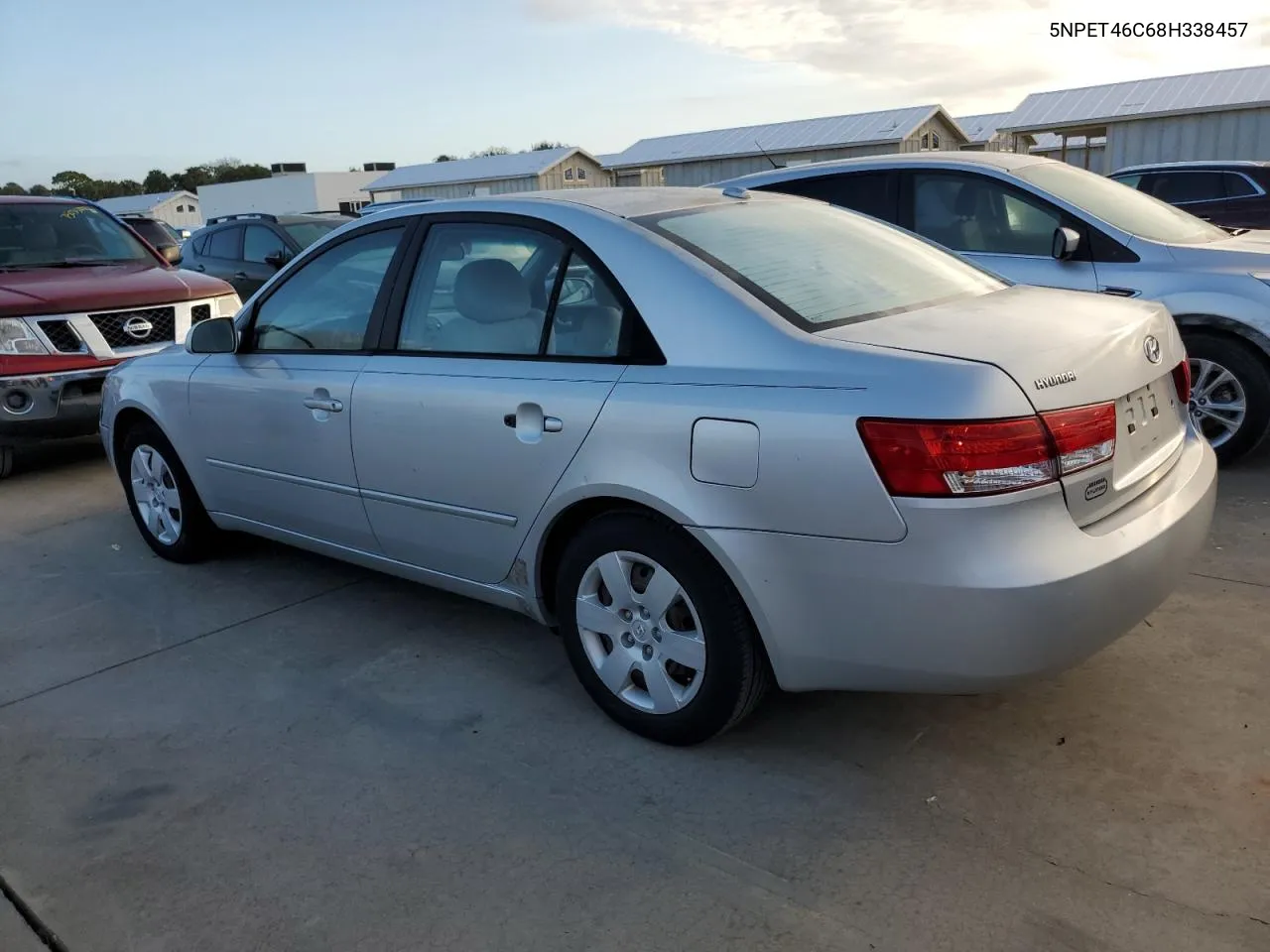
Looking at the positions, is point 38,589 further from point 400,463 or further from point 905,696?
point 905,696

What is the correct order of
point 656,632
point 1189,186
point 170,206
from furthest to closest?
point 170,206 → point 1189,186 → point 656,632

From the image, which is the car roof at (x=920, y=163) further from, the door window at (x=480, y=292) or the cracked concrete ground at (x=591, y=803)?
the cracked concrete ground at (x=591, y=803)

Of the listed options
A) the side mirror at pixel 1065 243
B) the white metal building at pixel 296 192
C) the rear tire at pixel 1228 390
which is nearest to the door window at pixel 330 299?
the side mirror at pixel 1065 243

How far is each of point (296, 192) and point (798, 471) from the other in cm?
5546

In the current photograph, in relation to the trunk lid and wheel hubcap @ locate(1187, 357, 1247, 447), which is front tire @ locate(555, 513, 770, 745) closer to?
the trunk lid

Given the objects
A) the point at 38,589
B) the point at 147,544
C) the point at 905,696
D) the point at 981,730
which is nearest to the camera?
the point at 981,730

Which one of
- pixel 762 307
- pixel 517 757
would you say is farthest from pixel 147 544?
pixel 762 307

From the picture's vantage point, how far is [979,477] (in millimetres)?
2404

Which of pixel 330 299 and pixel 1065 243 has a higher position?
pixel 330 299

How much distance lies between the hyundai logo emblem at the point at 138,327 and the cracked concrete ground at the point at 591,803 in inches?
137

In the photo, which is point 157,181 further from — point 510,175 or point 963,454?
point 963,454

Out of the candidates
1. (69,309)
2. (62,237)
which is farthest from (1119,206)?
(62,237)

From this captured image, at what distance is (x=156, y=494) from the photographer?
16.6 ft

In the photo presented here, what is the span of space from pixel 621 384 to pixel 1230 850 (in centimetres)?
194
